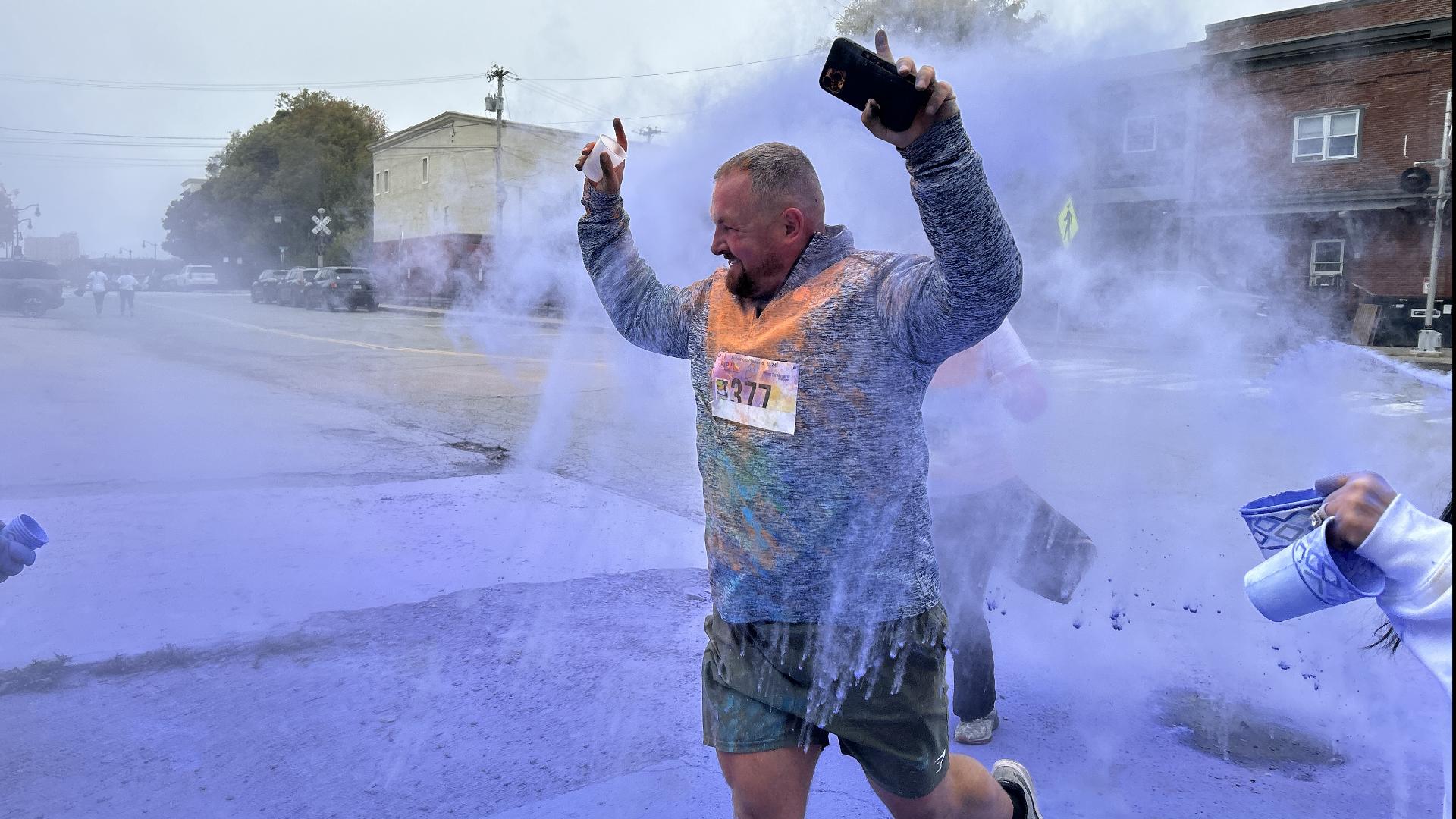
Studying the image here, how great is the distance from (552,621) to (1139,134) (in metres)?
3.81

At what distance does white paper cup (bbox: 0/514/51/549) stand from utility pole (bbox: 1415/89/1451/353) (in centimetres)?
1353

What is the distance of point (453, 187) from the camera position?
307 inches

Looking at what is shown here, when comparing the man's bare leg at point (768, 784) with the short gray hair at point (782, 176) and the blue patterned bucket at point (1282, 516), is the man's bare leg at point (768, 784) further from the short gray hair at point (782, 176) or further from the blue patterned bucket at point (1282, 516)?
the short gray hair at point (782, 176)

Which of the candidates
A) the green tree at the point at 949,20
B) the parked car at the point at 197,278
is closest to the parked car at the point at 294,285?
the parked car at the point at 197,278

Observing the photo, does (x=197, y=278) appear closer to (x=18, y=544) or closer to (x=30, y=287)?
(x=30, y=287)

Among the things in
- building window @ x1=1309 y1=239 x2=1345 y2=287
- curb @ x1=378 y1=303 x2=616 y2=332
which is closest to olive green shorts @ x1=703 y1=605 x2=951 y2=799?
curb @ x1=378 y1=303 x2=616 y2=332

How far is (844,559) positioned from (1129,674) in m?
2.21

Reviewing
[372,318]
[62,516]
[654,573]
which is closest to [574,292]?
[654,573]

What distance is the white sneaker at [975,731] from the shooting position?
10.0ft

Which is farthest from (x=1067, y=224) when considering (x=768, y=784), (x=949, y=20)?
(x=768, y=784)

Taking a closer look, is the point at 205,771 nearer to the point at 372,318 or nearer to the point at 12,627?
the point at 12,627

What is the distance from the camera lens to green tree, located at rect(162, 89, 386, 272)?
12.0 meters

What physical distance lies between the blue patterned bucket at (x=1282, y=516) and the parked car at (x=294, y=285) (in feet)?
64.2

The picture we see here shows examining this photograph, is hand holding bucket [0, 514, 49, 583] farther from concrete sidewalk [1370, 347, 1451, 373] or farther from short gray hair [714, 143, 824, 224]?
concrete sidewalk [1370, 347, 1451, 373]
